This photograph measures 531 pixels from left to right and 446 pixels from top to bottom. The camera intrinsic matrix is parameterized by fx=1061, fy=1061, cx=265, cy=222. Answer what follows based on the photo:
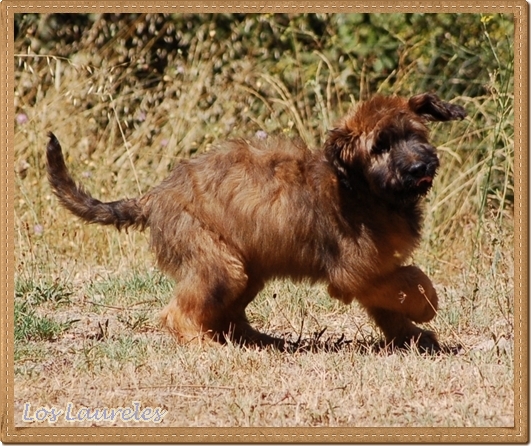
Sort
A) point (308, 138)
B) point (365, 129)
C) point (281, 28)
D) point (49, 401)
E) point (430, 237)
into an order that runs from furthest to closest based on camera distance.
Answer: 1. point (281, 28)
2. point (308, 138)
3. point (430, 237)
4. point (365, 129)
5. point (49, 401)

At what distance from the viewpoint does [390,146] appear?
19.5ft

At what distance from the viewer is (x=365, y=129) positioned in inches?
238

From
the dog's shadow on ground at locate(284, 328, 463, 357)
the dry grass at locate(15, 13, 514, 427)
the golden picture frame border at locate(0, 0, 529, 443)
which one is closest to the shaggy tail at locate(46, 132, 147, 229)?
the golden picture frame border at locate(0, 0, 529, 443)

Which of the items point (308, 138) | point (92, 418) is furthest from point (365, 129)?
point (308, 138)

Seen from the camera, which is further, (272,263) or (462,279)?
A: (462,279)

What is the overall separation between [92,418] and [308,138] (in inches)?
193

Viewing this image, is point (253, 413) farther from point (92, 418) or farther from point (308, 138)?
point (308, 138)

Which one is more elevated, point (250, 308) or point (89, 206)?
point (89, 206)

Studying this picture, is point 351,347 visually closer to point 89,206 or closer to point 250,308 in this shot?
point 250,308

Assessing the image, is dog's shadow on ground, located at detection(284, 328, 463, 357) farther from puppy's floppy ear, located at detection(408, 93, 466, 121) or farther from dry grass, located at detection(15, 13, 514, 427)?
puppy's floppy ear, located at detection(408, 93, 466, 121)

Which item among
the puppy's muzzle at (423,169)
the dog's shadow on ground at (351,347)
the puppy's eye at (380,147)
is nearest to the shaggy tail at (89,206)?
the dog's shadow on ground at (351,347)

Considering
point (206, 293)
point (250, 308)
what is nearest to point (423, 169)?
point (206, 293)

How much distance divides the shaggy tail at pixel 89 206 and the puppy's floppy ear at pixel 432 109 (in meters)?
1.76

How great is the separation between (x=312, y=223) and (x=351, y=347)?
0.77 m
